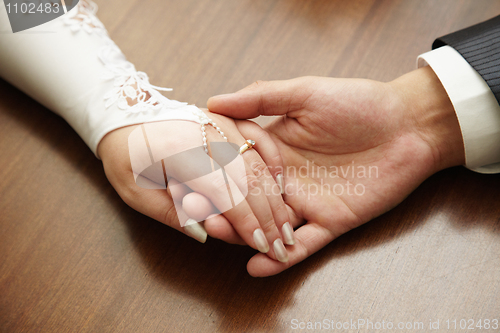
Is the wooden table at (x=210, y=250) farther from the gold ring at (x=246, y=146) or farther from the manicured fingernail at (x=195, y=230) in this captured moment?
the gold ring at (x=246, y=146)

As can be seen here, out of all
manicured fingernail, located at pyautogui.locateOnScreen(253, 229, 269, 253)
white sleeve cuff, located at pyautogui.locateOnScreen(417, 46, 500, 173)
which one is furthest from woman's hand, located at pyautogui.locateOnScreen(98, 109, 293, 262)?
white sleeve cuff, located at pyautogui.locateOnScreen(417, 46, 500, 173)

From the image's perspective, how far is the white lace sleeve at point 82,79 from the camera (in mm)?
534

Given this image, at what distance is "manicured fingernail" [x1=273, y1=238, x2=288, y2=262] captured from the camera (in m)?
0.48

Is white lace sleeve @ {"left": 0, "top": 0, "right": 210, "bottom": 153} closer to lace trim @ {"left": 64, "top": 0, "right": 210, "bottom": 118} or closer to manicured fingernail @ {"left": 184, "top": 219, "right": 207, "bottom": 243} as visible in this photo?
lace trim @ {"left": 64, "top": 0, "right": 210, "bottom": 118}

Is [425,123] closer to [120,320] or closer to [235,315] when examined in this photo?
[235,315]

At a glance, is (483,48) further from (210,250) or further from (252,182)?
(210,250)

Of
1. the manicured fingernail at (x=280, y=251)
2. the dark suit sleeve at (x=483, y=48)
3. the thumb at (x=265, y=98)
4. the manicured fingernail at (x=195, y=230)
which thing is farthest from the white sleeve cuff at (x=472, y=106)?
the manicured fingernail at (x=195, y=230)

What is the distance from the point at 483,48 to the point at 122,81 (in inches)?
22.9

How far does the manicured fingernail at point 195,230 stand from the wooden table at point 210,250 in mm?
37

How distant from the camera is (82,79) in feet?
1.81

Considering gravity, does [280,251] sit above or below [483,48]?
below

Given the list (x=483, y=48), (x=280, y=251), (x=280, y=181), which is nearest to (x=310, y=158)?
(x=280, y=181)

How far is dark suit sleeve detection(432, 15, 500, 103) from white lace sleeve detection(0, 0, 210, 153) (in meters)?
0.43

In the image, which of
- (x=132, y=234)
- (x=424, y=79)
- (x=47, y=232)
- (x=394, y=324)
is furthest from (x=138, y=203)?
(x=424, y=79)
